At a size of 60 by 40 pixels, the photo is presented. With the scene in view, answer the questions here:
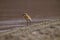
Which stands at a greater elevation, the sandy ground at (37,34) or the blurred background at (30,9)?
the sandy ground at (37,34)

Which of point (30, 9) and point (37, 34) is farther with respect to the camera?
point (30, 9)

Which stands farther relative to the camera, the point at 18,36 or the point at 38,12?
the point at 38,12

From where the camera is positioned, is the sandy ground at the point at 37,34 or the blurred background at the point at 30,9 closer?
the sandy ground at the point at 37,34

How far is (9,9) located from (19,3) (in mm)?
151

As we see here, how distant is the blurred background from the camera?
155cm

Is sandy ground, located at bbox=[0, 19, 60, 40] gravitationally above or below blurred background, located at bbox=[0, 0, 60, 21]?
above

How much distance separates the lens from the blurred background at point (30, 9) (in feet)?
5.07

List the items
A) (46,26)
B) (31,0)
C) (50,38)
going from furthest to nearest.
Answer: (31,0) < (46,26) < (50,38)

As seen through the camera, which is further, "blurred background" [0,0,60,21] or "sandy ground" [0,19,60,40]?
"blurred background" [0,0,60,21]

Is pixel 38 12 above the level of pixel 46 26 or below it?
below

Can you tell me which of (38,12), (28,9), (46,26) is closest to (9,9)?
(28,9)

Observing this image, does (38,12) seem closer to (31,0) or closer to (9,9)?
(31,0)

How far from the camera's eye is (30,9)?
5.46 feet

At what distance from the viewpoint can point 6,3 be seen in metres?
1.63
